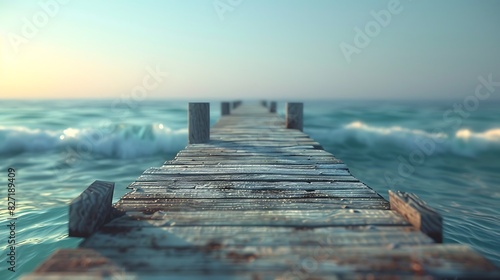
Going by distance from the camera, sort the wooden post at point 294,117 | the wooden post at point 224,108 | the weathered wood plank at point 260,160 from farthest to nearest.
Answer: the wooden post at point 224,108 < the wooden post at point 294,117 < the weathered wood plank at point 260,160

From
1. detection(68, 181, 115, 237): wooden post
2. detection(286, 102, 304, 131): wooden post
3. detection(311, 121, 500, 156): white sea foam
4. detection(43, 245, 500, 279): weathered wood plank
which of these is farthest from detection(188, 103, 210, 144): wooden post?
detection(311, 121, 500, 156): white sea foam

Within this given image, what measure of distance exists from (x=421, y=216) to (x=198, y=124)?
460 centimetres

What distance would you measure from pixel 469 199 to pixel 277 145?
514 cm

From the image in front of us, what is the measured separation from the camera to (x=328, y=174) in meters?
3.63

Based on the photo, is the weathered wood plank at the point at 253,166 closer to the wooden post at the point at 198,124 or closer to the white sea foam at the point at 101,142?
the wooden post at the point at 198,124

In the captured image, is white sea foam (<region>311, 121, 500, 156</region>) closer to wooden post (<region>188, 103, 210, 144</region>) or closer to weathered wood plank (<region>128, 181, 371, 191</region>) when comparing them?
wooden post (<region>188, 103, 210, 144</region>)

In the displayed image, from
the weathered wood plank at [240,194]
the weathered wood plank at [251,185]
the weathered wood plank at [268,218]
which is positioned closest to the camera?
the weathered wood plank at [268,218]

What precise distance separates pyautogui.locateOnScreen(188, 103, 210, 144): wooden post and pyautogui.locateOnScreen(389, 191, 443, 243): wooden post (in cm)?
424

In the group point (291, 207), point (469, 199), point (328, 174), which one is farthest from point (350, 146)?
point (291, 207)

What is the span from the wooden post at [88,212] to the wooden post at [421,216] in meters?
2.16

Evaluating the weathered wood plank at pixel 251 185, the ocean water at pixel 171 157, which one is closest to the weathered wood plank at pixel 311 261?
the weathered wood plank at pixel 251 185

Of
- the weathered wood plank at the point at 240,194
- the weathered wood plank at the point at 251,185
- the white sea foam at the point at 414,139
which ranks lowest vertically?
the white sea foam at the point at 414,139

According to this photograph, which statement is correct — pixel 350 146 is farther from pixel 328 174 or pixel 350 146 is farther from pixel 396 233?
pixel 396 233

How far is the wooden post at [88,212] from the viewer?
1970 millimetres
